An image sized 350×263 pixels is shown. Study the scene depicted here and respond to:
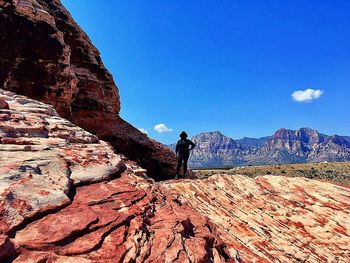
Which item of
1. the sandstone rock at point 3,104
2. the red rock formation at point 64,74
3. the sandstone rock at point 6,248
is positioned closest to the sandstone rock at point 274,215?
the sandstone rock at point 6,248

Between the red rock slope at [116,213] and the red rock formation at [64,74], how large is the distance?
9.22m

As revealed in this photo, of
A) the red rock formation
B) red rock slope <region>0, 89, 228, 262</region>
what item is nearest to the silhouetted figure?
red rock slope <region>0, 89, 228, 262</region>

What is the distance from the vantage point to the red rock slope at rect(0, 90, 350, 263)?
26.3ft

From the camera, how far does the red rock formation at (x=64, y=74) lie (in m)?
24.0

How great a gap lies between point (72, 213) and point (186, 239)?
3588mm

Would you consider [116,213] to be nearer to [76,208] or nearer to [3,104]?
[76,208]

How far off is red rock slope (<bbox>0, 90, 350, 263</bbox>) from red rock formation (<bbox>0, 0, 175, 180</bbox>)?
30.2 ft

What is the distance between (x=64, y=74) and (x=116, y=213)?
19118 millimetres

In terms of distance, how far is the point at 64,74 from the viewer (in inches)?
1035

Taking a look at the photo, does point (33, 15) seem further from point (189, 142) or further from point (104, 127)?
point (189, 142)

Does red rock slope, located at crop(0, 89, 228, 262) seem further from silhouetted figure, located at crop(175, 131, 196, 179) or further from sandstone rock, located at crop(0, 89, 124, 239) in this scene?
silhouetted figure, located at crop(175, 131, 196, 179)

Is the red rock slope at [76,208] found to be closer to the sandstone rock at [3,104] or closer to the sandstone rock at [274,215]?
the sandstone rock at [3,104]

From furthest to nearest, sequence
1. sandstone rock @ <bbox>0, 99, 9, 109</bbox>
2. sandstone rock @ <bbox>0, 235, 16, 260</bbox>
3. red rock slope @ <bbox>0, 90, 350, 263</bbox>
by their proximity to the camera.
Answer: sandstone rock @ <bbox>0, 99, 9, 109</bbox>
red rock slope @ <bbox>0, 90, 350, 263</bbox>
sandstone rock @ <bbox>0, 235, 16, 260</bbox>

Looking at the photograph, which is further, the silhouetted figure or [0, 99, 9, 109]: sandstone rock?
the silhouetted figure
